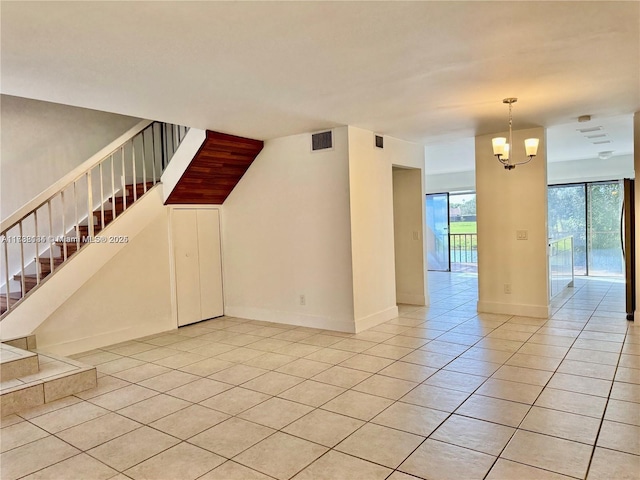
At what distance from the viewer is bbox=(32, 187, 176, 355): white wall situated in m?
4.48

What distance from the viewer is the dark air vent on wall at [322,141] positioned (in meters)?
5.05

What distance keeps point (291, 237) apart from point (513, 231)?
113 inches

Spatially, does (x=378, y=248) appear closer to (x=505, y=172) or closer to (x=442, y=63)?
(x=505, y=172)

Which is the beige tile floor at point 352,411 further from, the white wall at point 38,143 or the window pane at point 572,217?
the window pane at point 572,217

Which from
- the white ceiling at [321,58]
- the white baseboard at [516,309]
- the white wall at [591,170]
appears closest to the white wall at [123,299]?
the white ceiling at [321,58]

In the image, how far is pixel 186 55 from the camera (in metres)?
2.77

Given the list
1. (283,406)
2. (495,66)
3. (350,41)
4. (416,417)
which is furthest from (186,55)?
(416,417)

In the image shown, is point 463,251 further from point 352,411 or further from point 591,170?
point 352,411

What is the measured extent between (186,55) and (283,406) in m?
2.45

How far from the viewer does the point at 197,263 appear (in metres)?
5.90

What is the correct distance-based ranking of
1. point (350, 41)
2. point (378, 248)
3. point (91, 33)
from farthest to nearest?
point (378, 248), point (350, 41), point (91, 33)

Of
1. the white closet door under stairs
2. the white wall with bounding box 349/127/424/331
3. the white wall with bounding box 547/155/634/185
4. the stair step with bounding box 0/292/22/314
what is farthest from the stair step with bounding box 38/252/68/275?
the white wall with bounding box 547/155/634/185

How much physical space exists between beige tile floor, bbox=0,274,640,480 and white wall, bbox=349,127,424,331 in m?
0.51

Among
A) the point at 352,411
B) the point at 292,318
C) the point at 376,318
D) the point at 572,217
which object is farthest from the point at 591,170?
the point at 352,411
